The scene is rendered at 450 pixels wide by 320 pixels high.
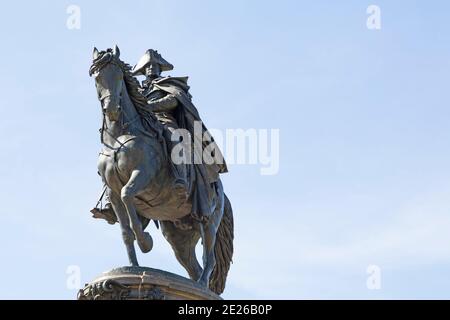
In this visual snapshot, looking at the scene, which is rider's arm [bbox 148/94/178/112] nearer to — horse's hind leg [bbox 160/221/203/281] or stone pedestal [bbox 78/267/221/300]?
horse's hind leg [bbox 160/221/203/281]

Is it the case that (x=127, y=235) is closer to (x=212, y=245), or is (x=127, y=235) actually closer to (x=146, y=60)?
(x=212, y=245)

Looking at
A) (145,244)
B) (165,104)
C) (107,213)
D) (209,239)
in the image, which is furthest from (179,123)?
(145,244)

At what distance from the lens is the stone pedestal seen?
26906 mm

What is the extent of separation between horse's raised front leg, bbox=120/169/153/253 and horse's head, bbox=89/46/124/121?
109cm

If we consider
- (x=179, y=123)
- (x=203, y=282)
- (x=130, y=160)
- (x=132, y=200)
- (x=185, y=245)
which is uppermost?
(x=179, y=123)

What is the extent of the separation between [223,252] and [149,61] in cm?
364

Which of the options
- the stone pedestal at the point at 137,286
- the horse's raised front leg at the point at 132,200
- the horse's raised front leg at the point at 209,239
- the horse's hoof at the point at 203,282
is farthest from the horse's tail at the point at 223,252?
the stone pedestal at the point at 137,286

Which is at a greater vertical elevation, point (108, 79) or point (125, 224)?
point (108, 79)

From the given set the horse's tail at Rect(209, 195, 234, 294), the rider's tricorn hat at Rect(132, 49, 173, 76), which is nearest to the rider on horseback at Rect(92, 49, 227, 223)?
the rider's tricorn hat at Rect(132, 49, 173, 76)

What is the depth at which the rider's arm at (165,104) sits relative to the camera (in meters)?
29.8

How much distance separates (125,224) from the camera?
28141 mm

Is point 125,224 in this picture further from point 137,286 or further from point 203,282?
point 203,282

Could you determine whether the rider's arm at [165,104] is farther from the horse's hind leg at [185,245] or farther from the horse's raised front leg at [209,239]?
the horse's hind leg at [185,245]

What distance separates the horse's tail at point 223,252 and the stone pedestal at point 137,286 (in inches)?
112
